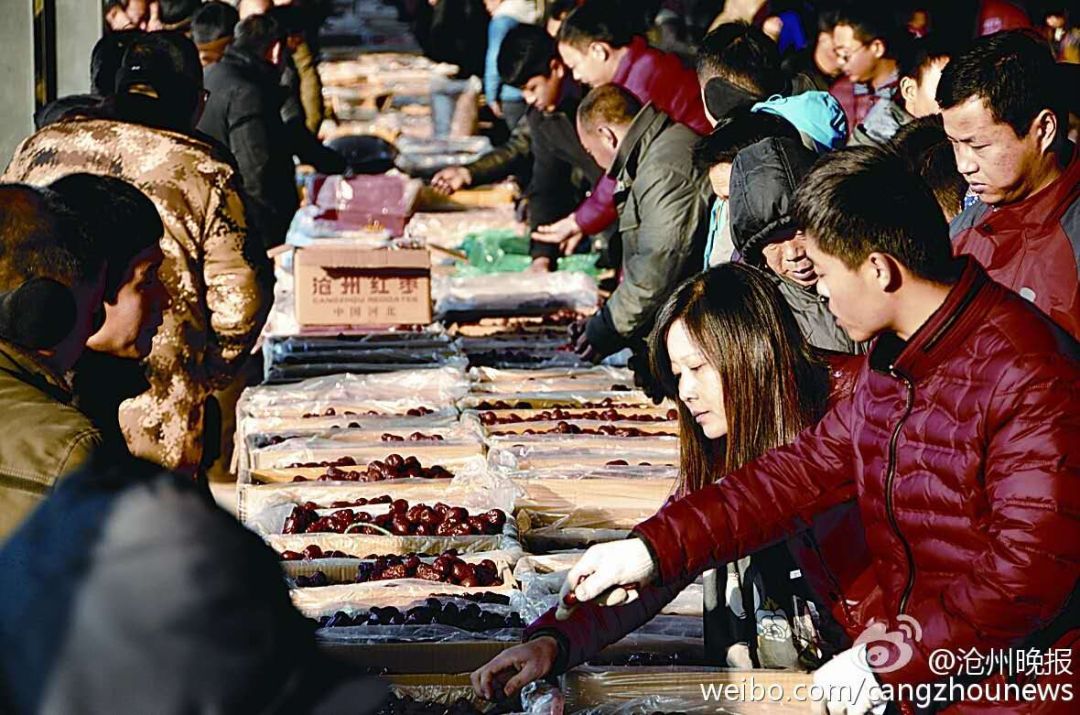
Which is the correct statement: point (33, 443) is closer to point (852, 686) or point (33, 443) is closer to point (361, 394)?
point (852, 686)

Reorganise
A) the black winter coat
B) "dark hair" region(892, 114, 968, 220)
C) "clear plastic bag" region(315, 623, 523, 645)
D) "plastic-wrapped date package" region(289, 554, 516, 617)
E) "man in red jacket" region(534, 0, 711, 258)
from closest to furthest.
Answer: "clear plastic bag" region(315, 623, 523, 645), "plastic-wrapped date package" region(289, 554, 516, 617), "dark hair" region(892, 114, 968, 220), "man in red jacket" region(534, 0, 711, 258), the black winter coat

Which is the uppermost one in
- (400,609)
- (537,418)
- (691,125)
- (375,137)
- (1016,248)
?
(1016,248)

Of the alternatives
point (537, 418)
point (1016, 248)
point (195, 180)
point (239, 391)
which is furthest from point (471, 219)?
point (1016, 248)

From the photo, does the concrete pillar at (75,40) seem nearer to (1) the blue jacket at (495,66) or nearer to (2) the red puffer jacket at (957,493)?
(1) the blue jacket at (495,66)

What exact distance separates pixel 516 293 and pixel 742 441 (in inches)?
220

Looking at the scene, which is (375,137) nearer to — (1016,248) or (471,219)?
(471,219)

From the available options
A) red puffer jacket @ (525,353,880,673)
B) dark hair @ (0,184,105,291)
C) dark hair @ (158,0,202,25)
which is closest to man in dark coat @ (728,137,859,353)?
red puffer jacket @ (525,353,880,673)

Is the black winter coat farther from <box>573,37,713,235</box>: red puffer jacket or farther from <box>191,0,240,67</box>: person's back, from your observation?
<box>573,37,713,235</box>: red puffer jacket

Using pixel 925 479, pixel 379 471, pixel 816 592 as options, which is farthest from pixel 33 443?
pixel 379 471

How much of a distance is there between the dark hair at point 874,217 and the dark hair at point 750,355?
52cm

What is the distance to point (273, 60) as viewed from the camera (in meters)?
8.53

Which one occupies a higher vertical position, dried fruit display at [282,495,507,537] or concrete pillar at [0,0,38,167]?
concrete pillar at [0,0,38,167]

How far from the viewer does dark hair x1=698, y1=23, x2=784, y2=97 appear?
5.77 m

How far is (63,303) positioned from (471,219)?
818 cm
